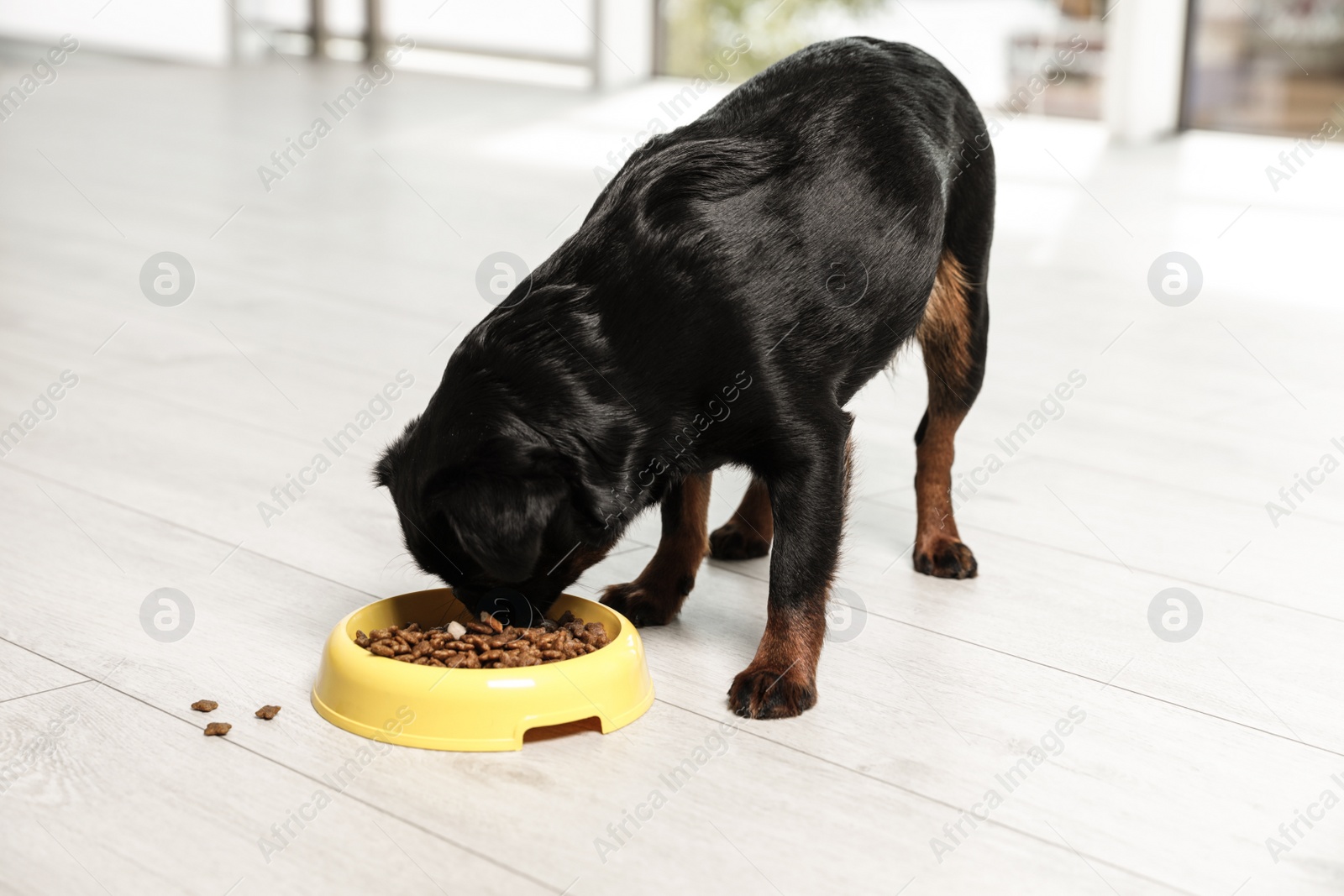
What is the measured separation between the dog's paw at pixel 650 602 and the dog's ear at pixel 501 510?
1.89 ft

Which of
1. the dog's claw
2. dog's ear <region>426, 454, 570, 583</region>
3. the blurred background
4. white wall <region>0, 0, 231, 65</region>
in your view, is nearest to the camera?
dog's ear <region>426, 454, 570, 583</region>

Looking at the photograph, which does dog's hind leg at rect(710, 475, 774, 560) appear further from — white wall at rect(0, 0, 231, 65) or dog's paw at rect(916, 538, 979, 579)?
white wall at rect(0, 0, 231, 65)

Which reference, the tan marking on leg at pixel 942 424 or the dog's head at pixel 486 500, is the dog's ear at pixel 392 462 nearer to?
the dog's head at pixel 486 500

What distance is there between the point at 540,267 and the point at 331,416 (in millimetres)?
1672

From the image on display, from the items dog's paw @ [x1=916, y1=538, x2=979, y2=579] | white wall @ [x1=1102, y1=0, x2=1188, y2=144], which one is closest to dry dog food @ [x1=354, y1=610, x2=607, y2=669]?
dog's paw @ [x1=916, y1=538, x2=979, y2=579]

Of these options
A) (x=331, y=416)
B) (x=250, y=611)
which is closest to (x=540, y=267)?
(x=250, y=611)

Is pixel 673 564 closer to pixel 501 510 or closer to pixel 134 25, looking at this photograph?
pixel 501 510

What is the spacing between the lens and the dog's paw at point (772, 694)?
7.46 ft

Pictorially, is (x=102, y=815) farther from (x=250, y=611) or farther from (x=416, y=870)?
(x=250, y=611)

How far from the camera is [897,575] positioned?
116 inches

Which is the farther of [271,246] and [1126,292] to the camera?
[271,246]

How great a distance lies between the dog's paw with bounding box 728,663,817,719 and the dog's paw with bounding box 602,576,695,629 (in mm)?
363

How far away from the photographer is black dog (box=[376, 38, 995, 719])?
213 centimetres

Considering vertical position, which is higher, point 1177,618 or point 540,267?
point 540,267
